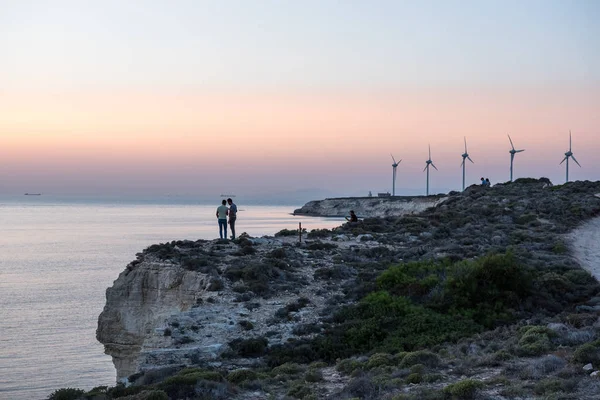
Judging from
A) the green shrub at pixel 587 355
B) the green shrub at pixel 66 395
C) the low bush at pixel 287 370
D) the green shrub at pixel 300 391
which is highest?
the green shrub at pixel 587 355

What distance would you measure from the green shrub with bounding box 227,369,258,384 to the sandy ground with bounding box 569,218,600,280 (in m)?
17.9

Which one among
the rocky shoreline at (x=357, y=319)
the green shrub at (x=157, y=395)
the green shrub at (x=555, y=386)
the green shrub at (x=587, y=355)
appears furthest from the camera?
the rocky shoreline at (x=357, y=319)

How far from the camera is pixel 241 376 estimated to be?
14.6 m

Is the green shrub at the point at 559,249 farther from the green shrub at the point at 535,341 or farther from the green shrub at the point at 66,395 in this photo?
the green shrub at the point at 66,395

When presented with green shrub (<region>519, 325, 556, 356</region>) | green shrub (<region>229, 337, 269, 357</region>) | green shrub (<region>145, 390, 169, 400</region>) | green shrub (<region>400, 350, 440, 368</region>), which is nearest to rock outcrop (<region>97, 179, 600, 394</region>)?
green shrub (<region>229, 337, 269, 357</region>)

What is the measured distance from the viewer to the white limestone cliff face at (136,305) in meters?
24.5

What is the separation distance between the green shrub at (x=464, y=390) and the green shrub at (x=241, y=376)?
4898 millimetres

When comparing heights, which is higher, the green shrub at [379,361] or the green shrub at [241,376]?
the green shrub at [379,361]

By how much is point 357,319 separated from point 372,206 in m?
131

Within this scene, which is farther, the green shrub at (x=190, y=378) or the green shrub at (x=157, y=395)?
the green shrub at (x=190, y=378)

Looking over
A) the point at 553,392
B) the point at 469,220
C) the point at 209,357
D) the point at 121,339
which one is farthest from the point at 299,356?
the point at 469,220

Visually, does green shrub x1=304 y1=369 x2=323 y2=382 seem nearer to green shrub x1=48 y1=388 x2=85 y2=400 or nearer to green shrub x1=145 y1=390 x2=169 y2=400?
green shrub x1=145 y1=390 x2=169 y2=400

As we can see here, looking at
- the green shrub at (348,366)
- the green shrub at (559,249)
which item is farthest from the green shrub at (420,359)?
the green shrub at (559,249)

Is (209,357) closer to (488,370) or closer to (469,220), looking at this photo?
(488,370)
